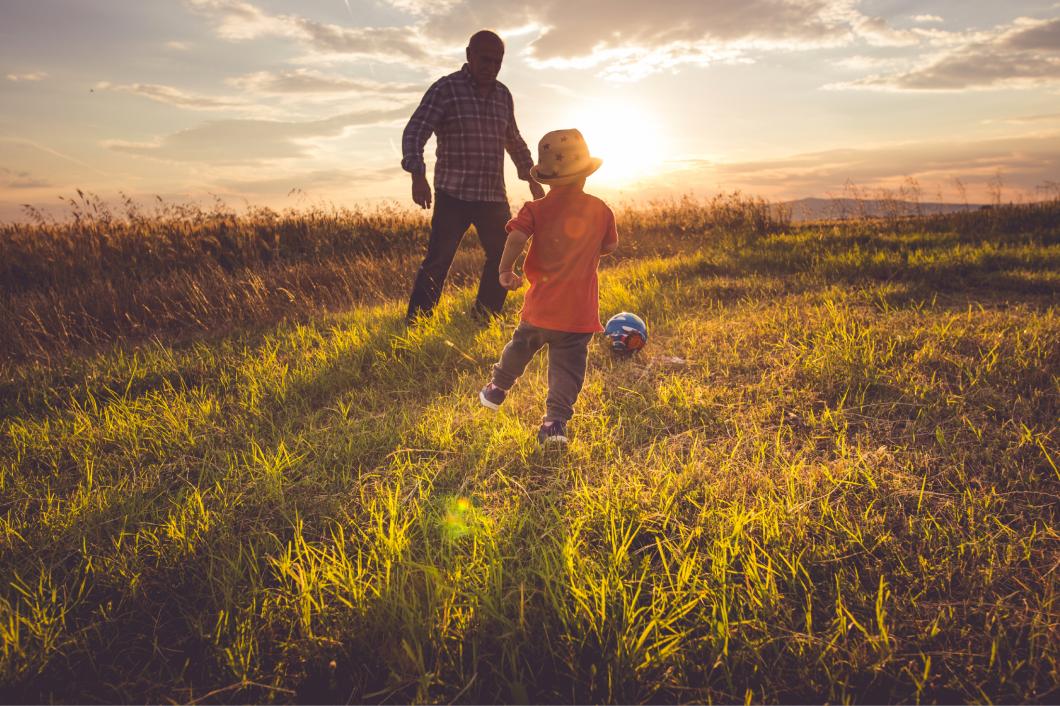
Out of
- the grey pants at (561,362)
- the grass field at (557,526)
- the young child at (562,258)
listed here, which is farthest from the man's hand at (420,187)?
the grey pants at (561,362)

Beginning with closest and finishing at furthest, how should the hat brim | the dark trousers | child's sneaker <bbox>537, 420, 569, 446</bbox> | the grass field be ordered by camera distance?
the grass field
the hat brim
child's sneaker <bbox>537, 420, 569, 446</bbox>
the dark trousers

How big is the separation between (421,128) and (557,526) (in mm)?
3756

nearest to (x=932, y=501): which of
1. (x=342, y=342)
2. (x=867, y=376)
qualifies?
(x=867, y=376)

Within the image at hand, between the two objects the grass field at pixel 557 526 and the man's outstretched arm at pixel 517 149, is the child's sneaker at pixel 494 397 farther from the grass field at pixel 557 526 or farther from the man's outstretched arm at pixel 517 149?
the man's outstretched arm at pixel 517 149

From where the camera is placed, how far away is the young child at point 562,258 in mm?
2664

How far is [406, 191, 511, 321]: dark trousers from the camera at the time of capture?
15.9 feet

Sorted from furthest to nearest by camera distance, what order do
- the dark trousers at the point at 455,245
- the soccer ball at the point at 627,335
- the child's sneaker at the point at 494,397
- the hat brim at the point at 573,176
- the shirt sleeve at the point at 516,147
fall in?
the shirt sleeve at the point at 516,147, the dark trousers at the point at 455,245, the soccer ball at the point at 627,335, the child's sneaker at the point at 494,397, the hat brim at the point at 573,176

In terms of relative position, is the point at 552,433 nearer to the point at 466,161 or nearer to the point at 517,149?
the point at 466,161

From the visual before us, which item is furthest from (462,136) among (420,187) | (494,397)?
(494,397)

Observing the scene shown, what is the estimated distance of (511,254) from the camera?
2758 millimetres

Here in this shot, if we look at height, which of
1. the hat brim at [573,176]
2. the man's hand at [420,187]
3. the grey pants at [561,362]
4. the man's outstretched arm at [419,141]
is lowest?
the grey pants at [561,362]

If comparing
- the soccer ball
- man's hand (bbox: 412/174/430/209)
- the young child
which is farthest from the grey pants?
man's hand (bbox: 412/174/430/209)

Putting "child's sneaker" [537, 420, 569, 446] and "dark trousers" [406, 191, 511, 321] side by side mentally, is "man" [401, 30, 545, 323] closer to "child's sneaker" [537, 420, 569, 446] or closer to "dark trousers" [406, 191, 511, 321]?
"dark trousers" [406, 191, 511, 321]

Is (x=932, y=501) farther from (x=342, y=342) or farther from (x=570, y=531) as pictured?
(x=342, y=342)
